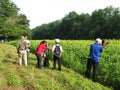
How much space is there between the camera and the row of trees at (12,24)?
3629 inches

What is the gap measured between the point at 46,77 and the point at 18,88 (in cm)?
246

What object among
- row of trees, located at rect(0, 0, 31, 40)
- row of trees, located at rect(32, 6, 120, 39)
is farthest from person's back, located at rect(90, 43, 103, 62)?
row of trees, located at rect(0, 0, 31, 40)

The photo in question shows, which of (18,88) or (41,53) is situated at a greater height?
(41,53)

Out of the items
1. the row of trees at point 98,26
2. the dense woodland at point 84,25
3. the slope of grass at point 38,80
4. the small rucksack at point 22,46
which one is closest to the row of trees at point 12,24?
the dense woodland at point 84,25

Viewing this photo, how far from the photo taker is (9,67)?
16.5 meters

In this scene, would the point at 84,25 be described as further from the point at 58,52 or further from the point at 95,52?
the point at 95,52

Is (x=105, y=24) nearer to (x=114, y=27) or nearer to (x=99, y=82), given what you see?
(x=114, y=27)

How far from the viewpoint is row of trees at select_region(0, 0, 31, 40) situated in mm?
92188

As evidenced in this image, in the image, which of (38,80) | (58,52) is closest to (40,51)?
(58,52)

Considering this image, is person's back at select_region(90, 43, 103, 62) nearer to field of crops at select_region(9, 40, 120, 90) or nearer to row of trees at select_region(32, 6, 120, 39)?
field of crops at select_region(9, 40, 120, 90)

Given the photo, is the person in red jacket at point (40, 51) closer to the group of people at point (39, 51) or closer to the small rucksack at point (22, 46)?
the group of people at point (39, 51)

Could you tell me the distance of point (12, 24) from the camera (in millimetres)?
97250

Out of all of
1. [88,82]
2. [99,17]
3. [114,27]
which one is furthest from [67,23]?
[88,82]

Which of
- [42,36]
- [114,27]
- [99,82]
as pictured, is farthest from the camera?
[42,36]
